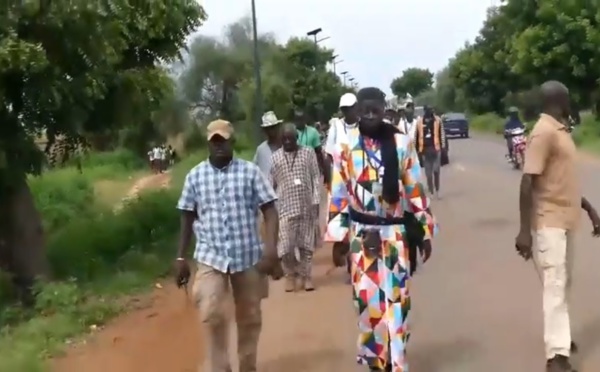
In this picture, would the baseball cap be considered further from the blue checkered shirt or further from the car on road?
the car on road

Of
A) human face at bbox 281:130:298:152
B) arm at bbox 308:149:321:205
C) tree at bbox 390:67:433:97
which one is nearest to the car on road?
arm at bbox 308:149:321:205

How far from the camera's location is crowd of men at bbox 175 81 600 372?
5.77 meters

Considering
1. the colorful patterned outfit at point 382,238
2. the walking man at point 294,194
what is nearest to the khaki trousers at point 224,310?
the colorful patterned outfit at point 382,238

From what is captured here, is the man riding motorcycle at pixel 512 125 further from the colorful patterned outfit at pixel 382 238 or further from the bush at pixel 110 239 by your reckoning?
the colorful patterned outfit at pixel 382 238

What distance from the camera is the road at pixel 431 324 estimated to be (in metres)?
7.02

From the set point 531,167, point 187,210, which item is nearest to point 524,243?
point 531,167

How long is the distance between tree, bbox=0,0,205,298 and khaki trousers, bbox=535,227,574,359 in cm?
575

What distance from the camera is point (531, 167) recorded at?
5902 mm

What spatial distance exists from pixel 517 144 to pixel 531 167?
767 inches

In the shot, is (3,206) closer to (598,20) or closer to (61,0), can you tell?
(61,0)

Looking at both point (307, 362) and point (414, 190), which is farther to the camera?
point (307, 362)

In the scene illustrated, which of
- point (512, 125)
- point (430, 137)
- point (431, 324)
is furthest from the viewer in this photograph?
point (512, 125)

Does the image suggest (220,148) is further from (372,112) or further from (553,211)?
(553,211)

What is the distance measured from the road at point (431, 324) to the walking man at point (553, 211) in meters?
0.49
